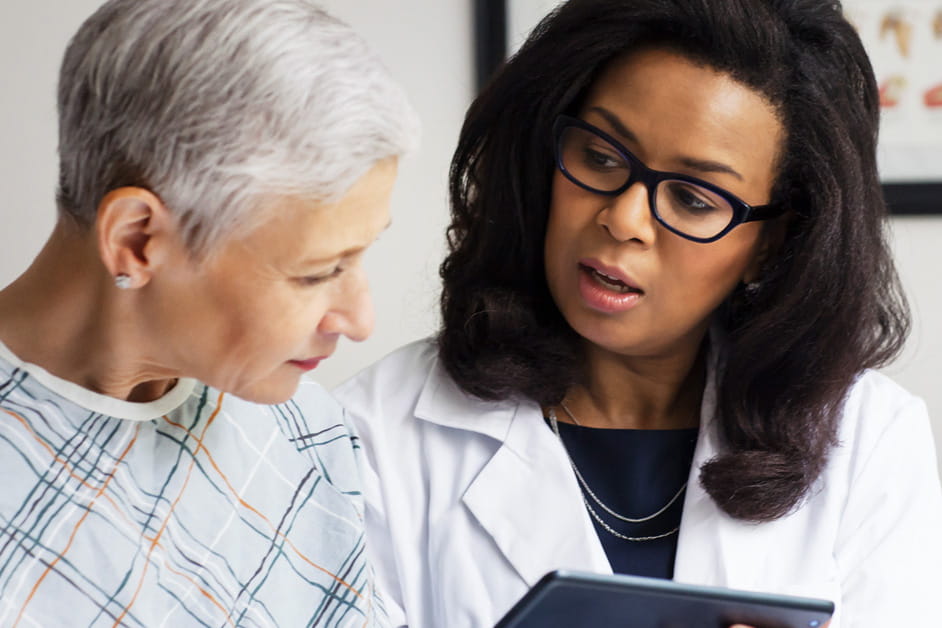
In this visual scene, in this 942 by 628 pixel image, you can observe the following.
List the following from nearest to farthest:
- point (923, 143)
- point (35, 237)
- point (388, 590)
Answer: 1. point (388, 590)
2. point (35, 237)
3. point (923, 143)

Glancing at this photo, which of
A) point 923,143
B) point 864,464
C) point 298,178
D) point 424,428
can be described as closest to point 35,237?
point 424,428

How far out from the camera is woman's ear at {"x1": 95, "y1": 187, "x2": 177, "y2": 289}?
832 millimetres

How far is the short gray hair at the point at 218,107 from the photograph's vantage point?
0.81 meters

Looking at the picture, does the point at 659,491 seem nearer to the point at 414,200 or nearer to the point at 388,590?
the point at 388,590

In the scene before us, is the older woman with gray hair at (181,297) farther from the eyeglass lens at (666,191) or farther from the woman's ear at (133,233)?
the eyeglass lens at (666,191)

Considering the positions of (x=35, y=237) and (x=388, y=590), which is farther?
(x=35, y=237)

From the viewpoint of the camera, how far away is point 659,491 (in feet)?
4.74

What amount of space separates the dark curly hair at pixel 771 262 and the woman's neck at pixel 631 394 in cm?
4

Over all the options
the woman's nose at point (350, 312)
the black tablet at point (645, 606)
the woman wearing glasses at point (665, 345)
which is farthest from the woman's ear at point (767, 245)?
the woman's nose at point (350, 312)

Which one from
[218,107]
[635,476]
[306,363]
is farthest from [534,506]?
[218,107]

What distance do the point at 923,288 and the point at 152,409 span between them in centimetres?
136

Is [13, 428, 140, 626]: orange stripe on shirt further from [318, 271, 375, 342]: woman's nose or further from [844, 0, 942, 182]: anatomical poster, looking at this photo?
[844, 0, 942, 182]: anatomical poster

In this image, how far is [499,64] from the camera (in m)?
1.81

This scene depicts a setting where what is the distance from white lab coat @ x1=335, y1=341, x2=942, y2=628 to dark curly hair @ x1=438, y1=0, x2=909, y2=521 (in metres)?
0.04
